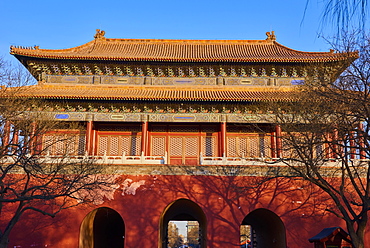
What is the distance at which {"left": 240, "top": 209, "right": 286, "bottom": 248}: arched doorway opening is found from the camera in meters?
17.8

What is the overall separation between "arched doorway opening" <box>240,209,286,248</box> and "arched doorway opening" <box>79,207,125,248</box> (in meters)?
7.14

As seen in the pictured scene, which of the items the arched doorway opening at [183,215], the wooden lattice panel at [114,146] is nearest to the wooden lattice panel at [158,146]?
the wooden lattice panel at [114,146]

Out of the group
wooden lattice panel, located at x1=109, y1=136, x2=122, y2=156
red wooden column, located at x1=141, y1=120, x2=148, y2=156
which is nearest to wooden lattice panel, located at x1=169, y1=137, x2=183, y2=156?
red wooden column, located at x1=141, y1=120, x2=148, y2=156

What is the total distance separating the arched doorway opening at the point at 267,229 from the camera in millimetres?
17778

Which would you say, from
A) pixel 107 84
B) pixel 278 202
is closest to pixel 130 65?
pixel 107 84

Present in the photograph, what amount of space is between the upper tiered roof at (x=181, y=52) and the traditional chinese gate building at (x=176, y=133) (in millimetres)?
71

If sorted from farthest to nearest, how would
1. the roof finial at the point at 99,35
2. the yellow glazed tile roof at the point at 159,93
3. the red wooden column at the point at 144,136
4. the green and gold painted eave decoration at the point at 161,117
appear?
1. the roof finial at the point at 99,35
2. the green and gold painted eave decoration at the point at 161,117
3. the red wooden column at the point at 144,136
4. the yellow glazed tile roof at the point at 159,93

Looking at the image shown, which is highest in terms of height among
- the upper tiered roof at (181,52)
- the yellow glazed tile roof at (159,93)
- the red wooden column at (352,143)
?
the upper tiered roof at (181,52)

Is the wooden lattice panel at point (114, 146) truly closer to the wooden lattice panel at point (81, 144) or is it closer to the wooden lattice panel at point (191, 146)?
the wooden lattice panel at point (81, 144)

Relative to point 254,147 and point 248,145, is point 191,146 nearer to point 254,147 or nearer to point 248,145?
point 248,145

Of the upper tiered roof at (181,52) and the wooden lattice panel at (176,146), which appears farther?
the upper tiered roof at (181,52)

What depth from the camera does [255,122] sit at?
2002 cm

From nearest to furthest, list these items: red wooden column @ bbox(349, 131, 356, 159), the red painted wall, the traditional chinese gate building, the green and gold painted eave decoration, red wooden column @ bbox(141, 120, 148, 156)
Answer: red wooden column @ bbox(349, 131, 356, 159) < the red painted wall < the traditional chinese gate building < red wooden column @ bbox(141, 120, 148, 156) < the green and gold painted eave decoration

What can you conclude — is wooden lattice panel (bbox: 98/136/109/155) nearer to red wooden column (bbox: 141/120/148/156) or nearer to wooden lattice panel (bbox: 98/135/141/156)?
wooden lattice panel (bbox: 98/135/141/156)
